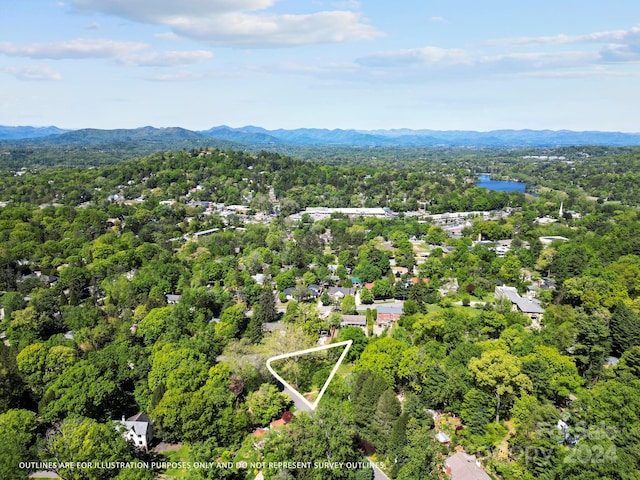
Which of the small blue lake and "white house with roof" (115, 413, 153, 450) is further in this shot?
the small blue lake

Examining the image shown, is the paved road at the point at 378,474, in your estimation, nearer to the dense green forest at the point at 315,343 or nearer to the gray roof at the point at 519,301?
the dense green forest at the point at 315,343

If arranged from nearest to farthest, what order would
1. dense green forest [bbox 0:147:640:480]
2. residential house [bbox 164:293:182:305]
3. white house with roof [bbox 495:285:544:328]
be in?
dense green forest [bbox 0:147:640:480] < white house with roof [bbox 495:285:544:328] < residential house [bbox 164:293:182:305]

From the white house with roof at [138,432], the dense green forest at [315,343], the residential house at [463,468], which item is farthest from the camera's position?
the white house with roof at [138,432]

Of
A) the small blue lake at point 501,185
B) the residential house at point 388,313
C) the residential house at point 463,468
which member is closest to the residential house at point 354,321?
the residential house at point 388,313

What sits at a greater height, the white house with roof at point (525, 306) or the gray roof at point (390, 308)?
the white house with roof at point (525, 306)

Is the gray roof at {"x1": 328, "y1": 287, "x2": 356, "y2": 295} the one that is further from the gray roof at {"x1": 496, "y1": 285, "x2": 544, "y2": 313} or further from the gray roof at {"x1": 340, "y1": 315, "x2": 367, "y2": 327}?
the gray roof at {"x1": 496, "y1": 285, "x2": 544, "y2": 313}

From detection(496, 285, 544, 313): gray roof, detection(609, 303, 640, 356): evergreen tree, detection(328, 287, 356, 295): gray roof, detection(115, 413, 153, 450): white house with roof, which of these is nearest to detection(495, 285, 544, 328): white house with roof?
detection(496, 285, 544, 313): gray roof
